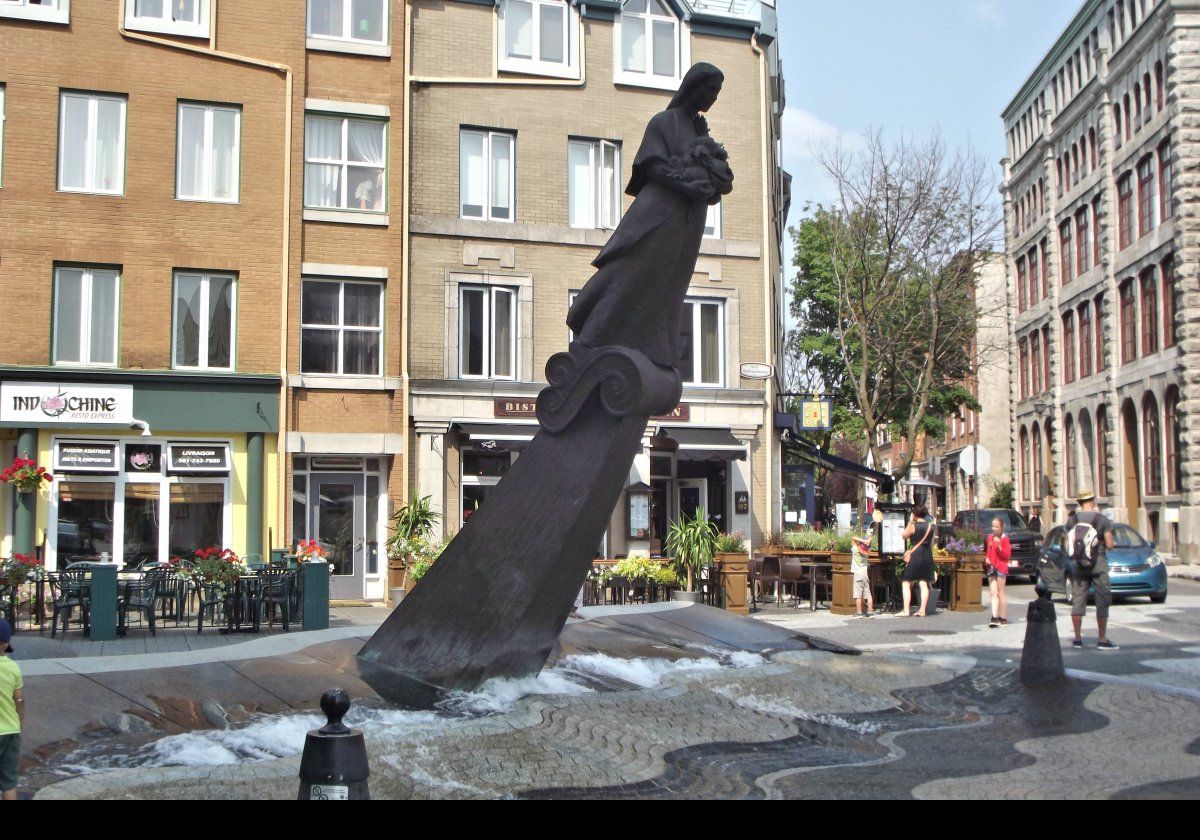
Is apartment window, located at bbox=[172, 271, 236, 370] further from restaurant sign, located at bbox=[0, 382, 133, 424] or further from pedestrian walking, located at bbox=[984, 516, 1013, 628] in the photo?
pedestrian walking, located at bbox=[984, 516, 1013, 628]

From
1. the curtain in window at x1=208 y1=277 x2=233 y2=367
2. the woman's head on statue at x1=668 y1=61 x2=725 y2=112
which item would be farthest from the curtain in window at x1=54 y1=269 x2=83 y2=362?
the woman's head on statue at x1=668 y1=61 x2=725 y2=112

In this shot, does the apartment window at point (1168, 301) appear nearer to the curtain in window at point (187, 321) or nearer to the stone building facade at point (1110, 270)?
the stone building facade at point (1110, 270)

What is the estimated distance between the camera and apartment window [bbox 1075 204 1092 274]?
167ft

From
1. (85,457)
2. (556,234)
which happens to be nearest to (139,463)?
(85,457)

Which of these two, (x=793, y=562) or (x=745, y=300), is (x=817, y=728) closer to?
(x=793, y=562)

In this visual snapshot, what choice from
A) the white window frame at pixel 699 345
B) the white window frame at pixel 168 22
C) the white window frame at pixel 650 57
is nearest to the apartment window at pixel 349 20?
the white window frame at pixel 168 22

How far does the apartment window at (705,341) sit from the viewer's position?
89.2 ft

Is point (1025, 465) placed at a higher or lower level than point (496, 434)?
higher

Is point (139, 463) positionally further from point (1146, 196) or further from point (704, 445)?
point (1146, 196)

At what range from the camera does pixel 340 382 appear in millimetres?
24406

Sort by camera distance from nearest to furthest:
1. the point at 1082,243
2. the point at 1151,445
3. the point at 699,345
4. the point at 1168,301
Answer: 1. the point at 699,345
2. the point at 1168,301
3. the point at 1151,445
4. the point at 1082,243

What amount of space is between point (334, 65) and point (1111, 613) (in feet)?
60.0

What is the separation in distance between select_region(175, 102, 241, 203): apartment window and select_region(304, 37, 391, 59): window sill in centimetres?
209

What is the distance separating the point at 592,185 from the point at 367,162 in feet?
16.4
